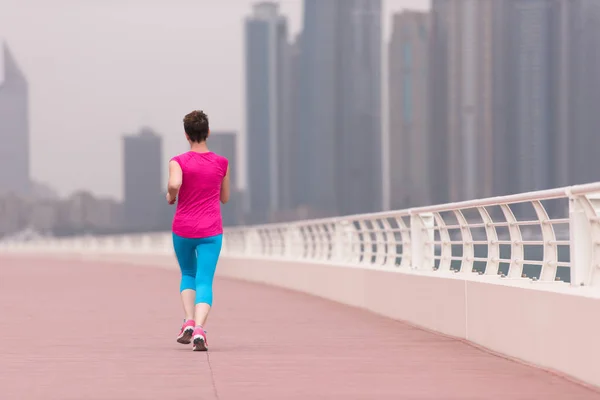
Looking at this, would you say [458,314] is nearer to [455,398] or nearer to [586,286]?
[586,286]

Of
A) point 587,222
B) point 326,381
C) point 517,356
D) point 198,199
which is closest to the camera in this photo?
point 326,381

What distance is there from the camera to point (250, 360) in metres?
11.1

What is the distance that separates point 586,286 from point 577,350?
2.18 ft

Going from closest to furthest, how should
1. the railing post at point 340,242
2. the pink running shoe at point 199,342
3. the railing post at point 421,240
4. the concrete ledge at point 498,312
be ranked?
the concrete ledge at point 498,312 → the pink running shoe at point 199,342 → the railing post at point 421,240 → the railing post at point 340,242

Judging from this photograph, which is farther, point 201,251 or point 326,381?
point 201,251

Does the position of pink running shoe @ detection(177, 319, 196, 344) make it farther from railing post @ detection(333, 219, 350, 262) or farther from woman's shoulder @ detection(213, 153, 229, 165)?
railing post @ detection(333, 219, 350, 262)

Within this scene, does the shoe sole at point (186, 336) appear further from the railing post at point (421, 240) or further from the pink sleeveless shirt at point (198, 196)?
the railing post at point (421, 240)

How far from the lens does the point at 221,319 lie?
54.7 feet

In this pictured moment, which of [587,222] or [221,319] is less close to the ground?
[587,222]

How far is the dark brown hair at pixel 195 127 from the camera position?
12102 mm

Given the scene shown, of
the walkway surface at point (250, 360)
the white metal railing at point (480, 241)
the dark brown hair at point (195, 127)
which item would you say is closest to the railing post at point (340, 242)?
the white metal railing at point (480, 241)

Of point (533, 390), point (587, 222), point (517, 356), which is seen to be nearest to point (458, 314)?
point (517, 356)

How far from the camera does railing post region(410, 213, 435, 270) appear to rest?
16469 mm

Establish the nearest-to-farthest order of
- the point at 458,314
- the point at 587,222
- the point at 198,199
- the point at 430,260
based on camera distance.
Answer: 1. the point at 587,222
2. the point at 198,199
3. the point at 458,314
4. the point at 430,260
